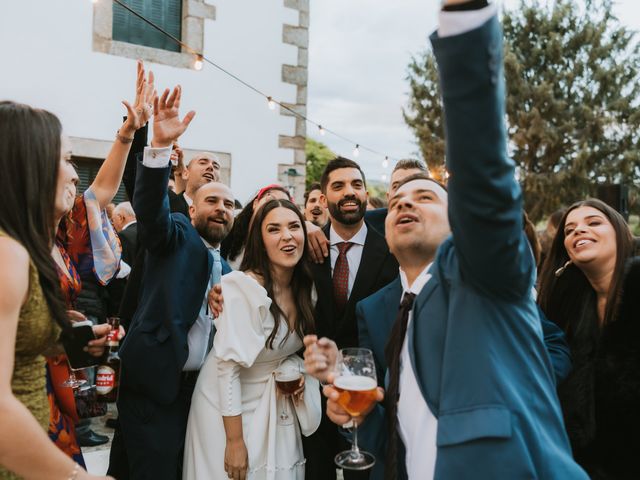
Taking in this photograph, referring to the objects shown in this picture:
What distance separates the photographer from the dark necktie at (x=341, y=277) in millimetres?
2900

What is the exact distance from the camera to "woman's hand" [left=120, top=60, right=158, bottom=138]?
95.9 inches

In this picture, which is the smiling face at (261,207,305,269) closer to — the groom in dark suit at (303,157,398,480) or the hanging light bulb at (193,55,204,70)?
the groom in dark suit at (303,157,398,480)

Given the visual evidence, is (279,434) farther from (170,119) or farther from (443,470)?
(170,119)

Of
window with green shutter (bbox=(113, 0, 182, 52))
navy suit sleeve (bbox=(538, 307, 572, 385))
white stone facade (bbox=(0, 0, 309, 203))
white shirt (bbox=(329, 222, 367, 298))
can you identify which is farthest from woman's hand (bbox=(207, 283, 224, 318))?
window with green shutter (bbox=(113, 0, 182, 52))

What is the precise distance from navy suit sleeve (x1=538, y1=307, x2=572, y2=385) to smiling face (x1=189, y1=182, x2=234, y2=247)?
6.07 ft

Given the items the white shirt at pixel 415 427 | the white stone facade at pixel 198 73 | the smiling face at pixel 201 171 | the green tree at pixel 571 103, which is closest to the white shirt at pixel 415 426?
the white shirt at pixel 415 427

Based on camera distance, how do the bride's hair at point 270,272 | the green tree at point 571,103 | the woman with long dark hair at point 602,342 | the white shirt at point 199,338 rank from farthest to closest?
1. the green tree at point 571,103
2. the white shirt at point 199,338
3. the bride's hair at point 270,272
4. the woman with long dark hair at point 602,342

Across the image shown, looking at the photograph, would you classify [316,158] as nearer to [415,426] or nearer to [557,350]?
[557,350]

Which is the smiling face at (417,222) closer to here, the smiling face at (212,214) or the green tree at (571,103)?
the smiling face at (212,214)

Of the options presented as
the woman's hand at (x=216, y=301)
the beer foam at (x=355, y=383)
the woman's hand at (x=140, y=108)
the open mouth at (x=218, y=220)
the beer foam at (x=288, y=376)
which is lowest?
the beer foam at (x=288, y=376)

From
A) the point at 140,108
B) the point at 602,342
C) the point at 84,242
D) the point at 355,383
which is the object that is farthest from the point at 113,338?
the point at 602,342

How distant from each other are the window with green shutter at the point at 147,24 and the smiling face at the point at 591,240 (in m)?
6.22

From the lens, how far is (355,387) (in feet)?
5.07

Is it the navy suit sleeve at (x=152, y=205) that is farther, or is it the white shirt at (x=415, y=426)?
the navy suit sleeve at (x=152, y=205)
